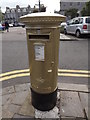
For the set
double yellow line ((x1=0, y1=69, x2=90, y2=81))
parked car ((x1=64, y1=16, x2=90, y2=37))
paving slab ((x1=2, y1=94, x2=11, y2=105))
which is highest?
parked car ((x1=64, y1=16, x2=90, y2=37))

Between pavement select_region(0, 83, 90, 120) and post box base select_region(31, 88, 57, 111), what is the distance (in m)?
0.07

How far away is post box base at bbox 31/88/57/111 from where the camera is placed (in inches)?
96.3

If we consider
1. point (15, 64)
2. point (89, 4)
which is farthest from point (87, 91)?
point (89, 4)

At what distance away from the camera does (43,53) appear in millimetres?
2180

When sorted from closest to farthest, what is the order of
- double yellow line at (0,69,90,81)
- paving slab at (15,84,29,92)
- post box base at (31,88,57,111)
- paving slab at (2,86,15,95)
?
post box base at (31,88,57,111)
paving slab at (2,86,15,95)
paving slab at (15,84,29,92)
double yellow line at (0,69,90,81)

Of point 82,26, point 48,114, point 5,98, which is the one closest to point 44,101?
point 48,114

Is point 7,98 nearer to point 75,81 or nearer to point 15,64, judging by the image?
point 75,81

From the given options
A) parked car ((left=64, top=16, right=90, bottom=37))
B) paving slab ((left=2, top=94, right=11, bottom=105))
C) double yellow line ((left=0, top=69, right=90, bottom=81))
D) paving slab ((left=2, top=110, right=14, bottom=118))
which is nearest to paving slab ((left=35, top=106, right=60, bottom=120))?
paving slab ((left=2, top=110, right=14, bottom=118))

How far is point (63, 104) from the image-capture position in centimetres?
276

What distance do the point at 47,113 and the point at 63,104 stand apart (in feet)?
1.28

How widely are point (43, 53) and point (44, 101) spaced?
2.66 ft

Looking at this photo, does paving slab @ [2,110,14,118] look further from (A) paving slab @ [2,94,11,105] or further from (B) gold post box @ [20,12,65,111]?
(B) gold post box @ [20,12,65,111]

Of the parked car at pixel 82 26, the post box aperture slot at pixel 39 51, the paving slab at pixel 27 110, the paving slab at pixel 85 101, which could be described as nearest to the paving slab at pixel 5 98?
the paving slab at pixel 27 110

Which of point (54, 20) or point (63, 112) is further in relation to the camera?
point (63, 112)
